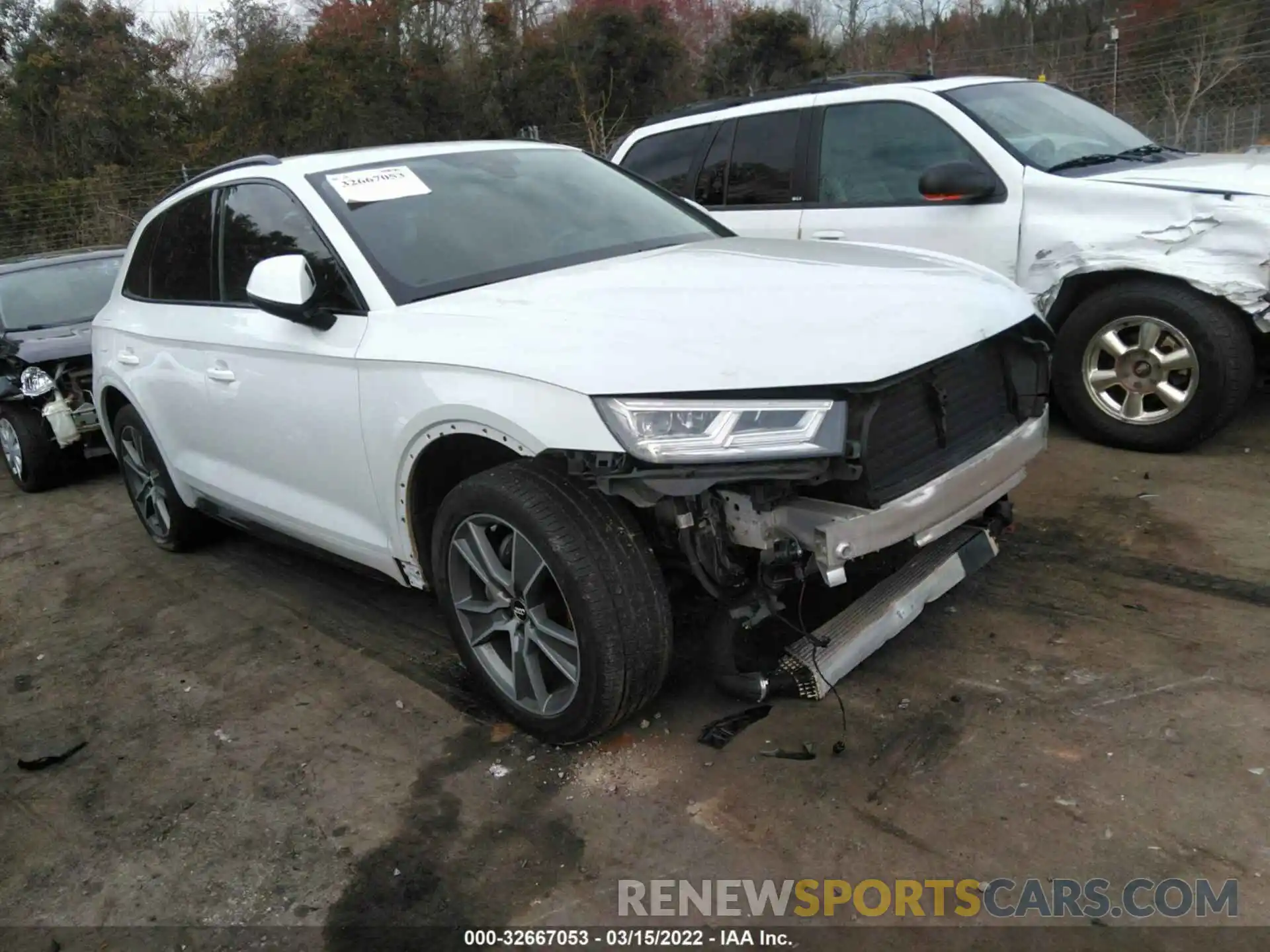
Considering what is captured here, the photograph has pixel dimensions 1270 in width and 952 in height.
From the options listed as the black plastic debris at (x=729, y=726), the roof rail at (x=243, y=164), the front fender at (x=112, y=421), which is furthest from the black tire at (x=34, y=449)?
the black plastic debris at (x=729, y=726)

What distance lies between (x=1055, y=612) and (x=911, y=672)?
0.67 meters

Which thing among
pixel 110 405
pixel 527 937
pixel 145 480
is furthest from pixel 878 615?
pixel 110 405

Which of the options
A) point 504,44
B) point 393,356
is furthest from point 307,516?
point 504,44

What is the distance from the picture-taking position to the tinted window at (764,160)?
593 centimetres

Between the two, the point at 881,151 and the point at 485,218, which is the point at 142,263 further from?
the point at 881,151

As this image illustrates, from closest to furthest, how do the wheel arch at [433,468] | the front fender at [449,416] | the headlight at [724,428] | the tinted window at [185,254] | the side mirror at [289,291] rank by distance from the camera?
1. the headlight at [724,428]
2. the front fender at [449,416]
3. the wheel arch at [433,468]
4. the side mirror at [289,291]
5. the tinted window at [185,254]

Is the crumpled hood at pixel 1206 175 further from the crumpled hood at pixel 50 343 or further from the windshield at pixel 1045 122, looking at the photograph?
the crumpled hood at pixel 50 343

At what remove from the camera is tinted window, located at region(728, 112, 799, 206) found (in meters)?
5.93

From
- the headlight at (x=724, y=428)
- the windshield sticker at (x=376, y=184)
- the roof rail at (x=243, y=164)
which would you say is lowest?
the headlight at (x=724, y=428)

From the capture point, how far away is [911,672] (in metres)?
3.29

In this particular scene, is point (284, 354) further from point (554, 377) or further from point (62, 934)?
point (62, 934)

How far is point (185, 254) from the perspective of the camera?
4461 mm

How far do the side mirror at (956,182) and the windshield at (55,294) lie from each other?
5464mm

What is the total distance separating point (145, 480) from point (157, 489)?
0.17 m
